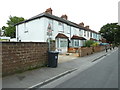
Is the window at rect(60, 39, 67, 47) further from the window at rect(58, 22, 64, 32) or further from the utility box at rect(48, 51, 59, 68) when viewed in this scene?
the utility box at rect(48, 51, 59, 68)

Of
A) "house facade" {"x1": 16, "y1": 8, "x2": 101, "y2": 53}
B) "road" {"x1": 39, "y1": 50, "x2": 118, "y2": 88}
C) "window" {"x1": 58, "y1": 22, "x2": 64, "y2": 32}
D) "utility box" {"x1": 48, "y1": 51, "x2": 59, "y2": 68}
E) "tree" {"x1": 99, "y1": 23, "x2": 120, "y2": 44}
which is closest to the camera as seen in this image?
"road" {"x1": 39, "y1": 50, "x2": 118, "y2": 88}

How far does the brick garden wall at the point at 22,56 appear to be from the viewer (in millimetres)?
7798

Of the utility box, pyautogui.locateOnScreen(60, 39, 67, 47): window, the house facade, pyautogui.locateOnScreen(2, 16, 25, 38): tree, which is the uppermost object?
pyautogui.locateOnScreen(2, 16, 25, 38): tree

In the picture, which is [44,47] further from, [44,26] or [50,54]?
[44,26]

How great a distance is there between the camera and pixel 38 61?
409 inches

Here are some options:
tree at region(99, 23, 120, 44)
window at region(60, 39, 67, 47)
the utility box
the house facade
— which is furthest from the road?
tree at region(99, 23, 120, 44)

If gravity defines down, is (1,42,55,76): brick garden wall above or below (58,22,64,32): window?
below

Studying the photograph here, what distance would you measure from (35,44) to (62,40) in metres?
16.2

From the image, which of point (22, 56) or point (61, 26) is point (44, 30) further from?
point (22, 56)

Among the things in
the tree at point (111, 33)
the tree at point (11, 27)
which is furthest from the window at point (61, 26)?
the tree at point (111, 33)

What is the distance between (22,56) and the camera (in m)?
8.95

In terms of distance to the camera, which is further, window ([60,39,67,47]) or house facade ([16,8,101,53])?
window ([60,39,67,47])

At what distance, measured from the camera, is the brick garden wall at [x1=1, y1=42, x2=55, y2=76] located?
307 inches

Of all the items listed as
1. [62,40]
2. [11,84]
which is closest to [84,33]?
[62,40]
